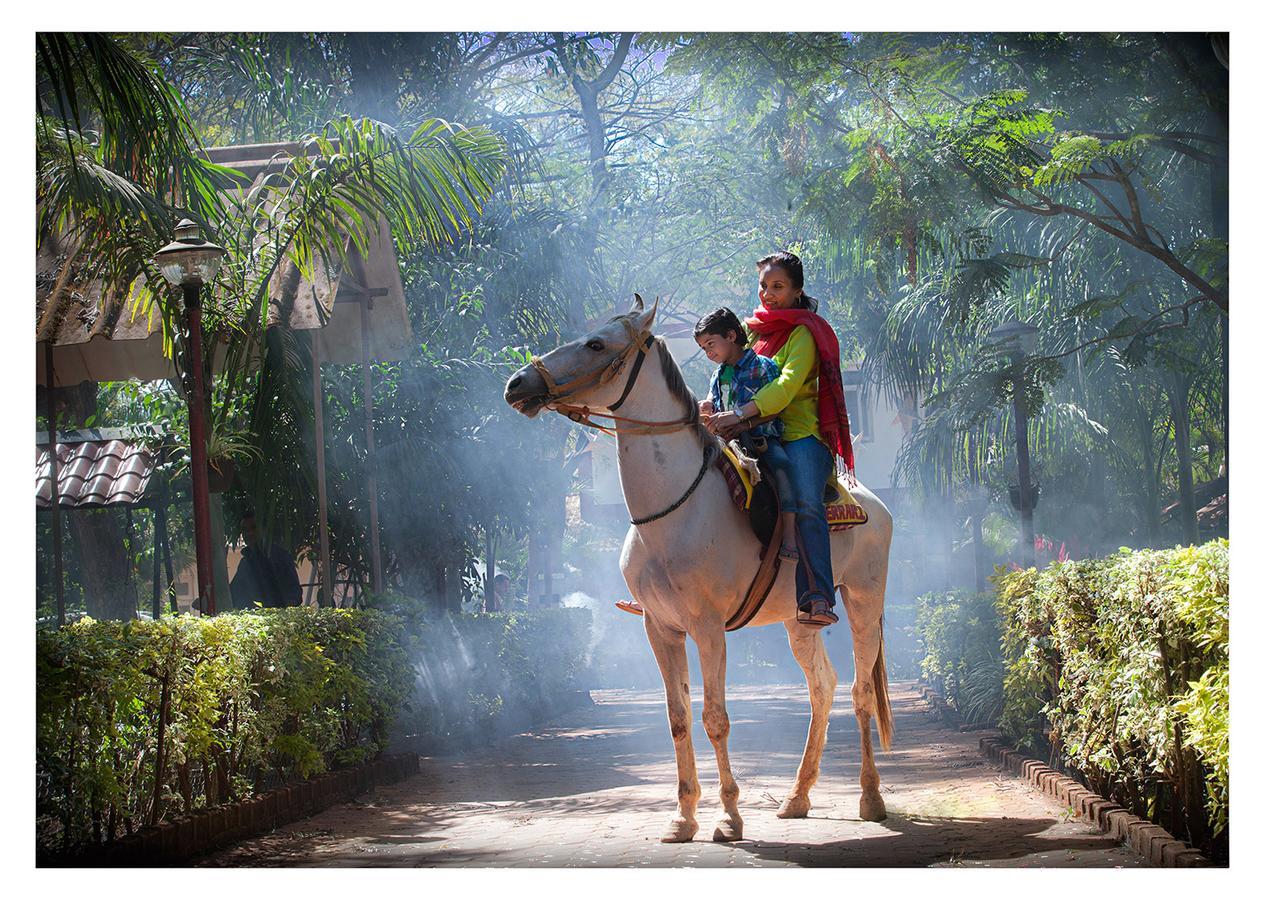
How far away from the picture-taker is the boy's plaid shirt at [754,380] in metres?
6.26

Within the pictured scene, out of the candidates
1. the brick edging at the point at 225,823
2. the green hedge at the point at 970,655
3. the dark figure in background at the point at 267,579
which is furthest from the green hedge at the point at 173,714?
the dark figure in background at the point at 267,579

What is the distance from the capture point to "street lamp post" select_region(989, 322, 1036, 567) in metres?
11.8

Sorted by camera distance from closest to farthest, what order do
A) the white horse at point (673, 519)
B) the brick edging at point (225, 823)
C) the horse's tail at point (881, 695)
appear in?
the brick edging at point (225, 823) → the white horse at point (673, 519) → the horse's tail at point (881, 695)

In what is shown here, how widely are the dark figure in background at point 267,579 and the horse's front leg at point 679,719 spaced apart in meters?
9.73

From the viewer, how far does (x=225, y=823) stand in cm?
621

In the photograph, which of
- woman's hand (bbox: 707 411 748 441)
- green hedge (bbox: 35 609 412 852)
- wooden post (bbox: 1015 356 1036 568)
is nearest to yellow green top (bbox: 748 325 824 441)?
woman's hand (bbox: 707 411 748 441)

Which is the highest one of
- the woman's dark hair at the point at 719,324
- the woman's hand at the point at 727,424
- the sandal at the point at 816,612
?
the woman's dark hair at the point at 719,324

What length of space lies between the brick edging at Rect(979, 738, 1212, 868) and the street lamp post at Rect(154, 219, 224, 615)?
5.00 m

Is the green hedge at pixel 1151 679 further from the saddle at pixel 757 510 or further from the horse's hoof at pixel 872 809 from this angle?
the saddle at pixel 757 510

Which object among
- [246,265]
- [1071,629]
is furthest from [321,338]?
[1071,629]

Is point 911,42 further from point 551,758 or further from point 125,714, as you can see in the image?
point 125,714

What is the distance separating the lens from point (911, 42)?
11.3m

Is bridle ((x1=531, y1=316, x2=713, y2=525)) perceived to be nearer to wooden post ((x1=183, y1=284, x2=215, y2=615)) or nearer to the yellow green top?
the yellow green top

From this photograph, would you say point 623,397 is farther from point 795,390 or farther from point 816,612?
point 816,612
